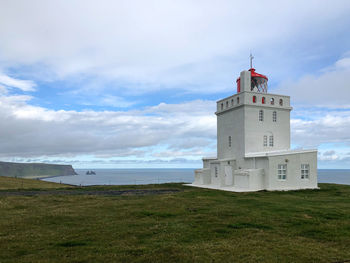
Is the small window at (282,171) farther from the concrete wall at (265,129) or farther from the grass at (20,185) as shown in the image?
the grass at (20,185)

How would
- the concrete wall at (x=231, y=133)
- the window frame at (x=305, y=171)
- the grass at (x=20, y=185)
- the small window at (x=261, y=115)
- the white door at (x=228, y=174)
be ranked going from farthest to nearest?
1. the white door at (x=228, y=174)
2. the small window at (x=261, y=115)
3. the concrete wall at (x=231, y=133)
4. the grass at (x=20, y=185)
5. the window frame at (x=305, y=171)

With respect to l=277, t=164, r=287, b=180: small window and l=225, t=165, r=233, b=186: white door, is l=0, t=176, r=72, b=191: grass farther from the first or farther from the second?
l=277, t=164, r=287, b=180: small window

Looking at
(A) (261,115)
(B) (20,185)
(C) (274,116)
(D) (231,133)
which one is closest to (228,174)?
(D) (231,133)

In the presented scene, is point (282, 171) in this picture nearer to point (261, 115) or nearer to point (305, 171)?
point (305, 171)

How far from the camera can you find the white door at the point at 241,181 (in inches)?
980

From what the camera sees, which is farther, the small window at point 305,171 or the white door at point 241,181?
the small window at point 305,171

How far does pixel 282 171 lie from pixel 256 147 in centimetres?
389

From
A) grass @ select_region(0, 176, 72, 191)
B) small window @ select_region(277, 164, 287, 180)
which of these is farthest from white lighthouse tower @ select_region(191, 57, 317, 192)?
grass @ select_region(0, 176, 72, 191)

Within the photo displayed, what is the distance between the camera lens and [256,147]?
92.4 ft

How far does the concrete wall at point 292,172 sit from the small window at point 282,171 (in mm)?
243

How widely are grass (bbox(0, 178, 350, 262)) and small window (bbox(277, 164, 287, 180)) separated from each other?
10959 millimetres

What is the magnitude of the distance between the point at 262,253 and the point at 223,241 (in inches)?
51.0

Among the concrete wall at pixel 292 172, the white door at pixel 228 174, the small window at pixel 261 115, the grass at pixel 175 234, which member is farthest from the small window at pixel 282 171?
the grass at pixel 175 234

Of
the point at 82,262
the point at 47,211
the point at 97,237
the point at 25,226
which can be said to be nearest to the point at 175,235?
the point at 97,237
